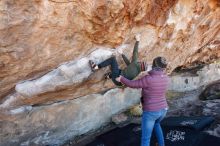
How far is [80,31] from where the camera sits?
542cm

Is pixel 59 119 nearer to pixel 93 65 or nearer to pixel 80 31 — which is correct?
pixel 93 65

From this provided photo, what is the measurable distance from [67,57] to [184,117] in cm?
297

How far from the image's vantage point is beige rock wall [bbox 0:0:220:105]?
4.81 metres

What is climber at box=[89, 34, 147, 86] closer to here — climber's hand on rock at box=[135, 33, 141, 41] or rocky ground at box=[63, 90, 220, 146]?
climber's hand on rock at box=[135, 33, 141, 41]

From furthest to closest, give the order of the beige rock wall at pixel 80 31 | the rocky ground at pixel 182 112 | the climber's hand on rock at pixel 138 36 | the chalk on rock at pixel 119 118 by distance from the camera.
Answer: the chalk on rock at pixel 119 118
the rocky ground at pixel 182 112
the climber's hand on rock at pixel 138 36
the beige rock wall at pixel 80 31

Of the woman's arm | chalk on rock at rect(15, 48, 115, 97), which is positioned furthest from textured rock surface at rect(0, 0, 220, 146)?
the woman's arm

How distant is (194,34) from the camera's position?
24.8 feet

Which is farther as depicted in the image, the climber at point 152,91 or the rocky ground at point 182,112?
the rocky ground at point 182,112

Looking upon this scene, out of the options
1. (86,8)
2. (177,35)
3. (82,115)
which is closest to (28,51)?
(86,8)

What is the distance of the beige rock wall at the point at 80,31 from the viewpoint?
4.81m

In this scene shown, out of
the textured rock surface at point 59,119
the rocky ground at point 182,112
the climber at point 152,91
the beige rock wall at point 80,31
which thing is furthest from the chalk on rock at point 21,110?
the climber at point 152,91

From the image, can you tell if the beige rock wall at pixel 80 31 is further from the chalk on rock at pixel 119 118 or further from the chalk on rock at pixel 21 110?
the chalk on rock at pixel 119 118

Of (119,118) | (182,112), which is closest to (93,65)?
(119,118)

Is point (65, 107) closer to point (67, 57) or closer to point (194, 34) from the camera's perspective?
point (67, 57)
